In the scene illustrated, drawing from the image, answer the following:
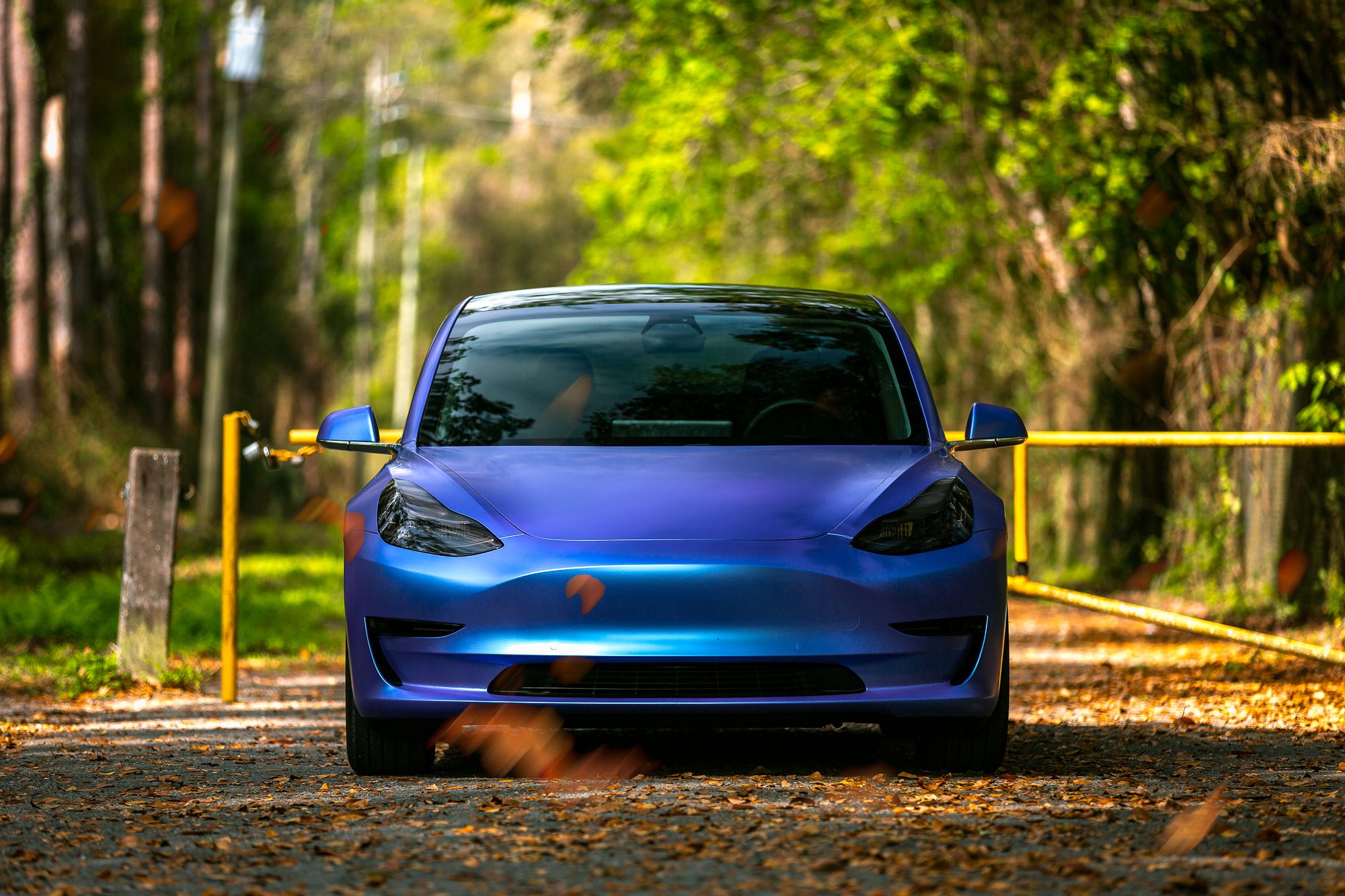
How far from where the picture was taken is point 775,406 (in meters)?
6.58

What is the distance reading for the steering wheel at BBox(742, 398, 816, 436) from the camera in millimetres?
6527

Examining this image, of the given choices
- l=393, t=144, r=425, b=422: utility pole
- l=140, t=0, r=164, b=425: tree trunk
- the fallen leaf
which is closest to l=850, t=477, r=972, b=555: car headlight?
the fallen leaf

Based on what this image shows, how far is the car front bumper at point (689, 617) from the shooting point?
563 cm

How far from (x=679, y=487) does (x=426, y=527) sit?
32.4 inches

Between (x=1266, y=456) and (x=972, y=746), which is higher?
(x=1266, y=456)

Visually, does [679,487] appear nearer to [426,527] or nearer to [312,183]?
[426,527]

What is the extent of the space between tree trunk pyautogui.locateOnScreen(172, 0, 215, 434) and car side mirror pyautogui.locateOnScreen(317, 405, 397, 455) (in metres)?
26.1

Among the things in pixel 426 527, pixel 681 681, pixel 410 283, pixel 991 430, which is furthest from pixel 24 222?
pixel 410 283

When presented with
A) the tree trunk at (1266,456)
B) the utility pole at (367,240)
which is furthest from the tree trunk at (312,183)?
the tree trunk at (1266,456)

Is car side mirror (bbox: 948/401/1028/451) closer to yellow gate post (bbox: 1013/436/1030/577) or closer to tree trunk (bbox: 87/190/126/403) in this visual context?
yellow gate post (bbox: 1013/436/1030/577)

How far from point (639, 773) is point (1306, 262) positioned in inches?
310

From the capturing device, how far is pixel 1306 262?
40.1ft

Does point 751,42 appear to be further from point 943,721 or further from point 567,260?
point 567,260

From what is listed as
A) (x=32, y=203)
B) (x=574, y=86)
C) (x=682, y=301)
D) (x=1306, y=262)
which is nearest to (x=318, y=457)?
(x=574, y=86)
